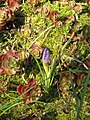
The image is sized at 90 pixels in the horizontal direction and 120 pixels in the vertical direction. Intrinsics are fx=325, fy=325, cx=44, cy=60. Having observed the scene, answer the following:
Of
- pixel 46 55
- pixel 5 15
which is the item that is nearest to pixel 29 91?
pixel 46 55

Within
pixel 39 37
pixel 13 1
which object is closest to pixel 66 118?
pixel 39 37

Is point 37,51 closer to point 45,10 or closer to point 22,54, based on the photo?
point 22,54

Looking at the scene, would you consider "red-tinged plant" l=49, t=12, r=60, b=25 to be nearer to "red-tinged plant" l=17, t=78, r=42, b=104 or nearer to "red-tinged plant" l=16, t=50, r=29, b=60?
"red-tinged plant" l=16, t=50, r=29, b=60

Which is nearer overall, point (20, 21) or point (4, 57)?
point (4, 57)

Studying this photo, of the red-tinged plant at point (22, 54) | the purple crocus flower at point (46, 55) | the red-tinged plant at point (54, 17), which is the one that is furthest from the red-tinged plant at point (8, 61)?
the red-tinged plant at point (54, 17)

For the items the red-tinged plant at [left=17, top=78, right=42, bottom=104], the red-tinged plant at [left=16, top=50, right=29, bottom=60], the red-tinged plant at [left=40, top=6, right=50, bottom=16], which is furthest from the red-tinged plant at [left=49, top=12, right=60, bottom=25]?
the red-tinged plant at [left=17, top=78, right=42, bottom=104]

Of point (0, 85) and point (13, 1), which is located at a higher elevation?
point (13, 1)

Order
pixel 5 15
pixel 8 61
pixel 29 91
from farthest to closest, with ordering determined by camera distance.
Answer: pixel 5 15 < pixel 8 61 < pixel 29 91

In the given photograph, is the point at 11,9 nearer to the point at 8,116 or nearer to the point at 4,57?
the point at 4,57
